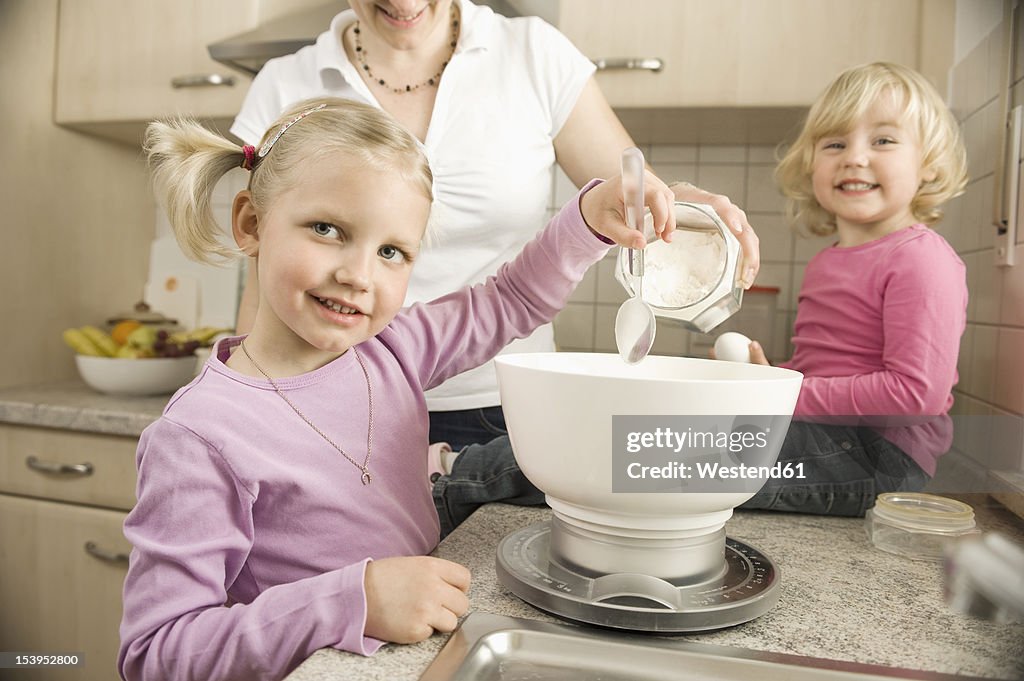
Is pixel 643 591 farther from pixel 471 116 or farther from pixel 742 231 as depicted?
pixel 471 116

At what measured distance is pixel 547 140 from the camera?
1.16 meters

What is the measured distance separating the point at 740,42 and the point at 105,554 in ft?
5.24

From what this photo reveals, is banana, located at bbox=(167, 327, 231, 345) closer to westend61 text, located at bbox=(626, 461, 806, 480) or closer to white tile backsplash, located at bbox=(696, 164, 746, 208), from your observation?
white tile backsplash, located at bbox=(696, 164, 746, 208)

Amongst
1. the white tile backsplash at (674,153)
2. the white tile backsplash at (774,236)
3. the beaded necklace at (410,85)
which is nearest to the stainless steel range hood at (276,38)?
the beaded necklace at (410,85)

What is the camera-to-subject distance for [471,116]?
44.1 inches

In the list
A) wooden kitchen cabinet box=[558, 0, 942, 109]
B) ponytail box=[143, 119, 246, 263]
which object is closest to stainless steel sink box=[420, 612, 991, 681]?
ponytail box=[143, 119, 246, 263]

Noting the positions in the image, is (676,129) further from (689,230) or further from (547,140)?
(689,230)

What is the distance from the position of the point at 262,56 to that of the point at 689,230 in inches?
44.6

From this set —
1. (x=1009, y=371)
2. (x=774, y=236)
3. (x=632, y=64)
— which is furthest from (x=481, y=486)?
(x=774, y=236)

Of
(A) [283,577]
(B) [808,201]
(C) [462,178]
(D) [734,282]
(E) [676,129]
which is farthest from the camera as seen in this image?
(E) [676,129]

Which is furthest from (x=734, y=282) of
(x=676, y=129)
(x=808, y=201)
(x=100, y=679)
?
(x=100, y=679)

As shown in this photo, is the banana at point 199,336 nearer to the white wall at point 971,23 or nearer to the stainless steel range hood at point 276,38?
the stainless steel range hood at point 276,38

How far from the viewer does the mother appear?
1.11 m

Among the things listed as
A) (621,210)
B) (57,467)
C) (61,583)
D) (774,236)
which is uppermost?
(774,236)
